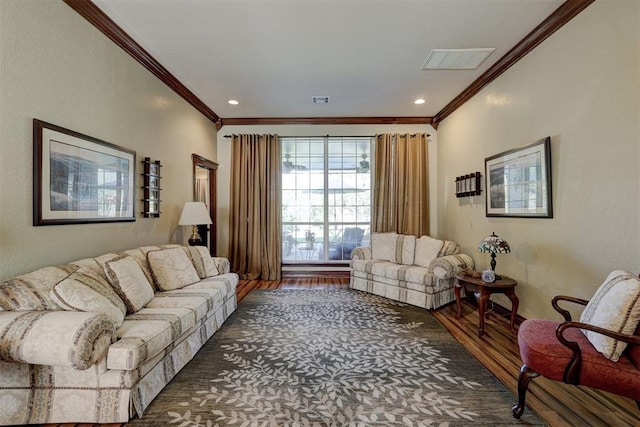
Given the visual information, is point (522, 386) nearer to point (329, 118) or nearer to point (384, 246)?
point (384, 246)

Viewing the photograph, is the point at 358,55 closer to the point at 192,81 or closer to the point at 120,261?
the point at 192,81

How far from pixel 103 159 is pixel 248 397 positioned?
2.43 meters

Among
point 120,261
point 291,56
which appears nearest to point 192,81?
point 291,56

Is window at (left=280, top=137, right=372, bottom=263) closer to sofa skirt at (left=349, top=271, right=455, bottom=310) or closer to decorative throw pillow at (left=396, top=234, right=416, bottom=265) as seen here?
decorative throw pillow at (left=396, top=234, right=416, bottom=265)

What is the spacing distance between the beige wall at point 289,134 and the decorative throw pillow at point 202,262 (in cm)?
200

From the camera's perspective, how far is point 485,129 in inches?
150

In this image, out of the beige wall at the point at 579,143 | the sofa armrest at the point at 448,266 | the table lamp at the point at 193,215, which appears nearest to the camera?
the beige wall at the point at 579,143

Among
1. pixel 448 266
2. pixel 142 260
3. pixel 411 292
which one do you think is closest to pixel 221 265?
pixel 142 260

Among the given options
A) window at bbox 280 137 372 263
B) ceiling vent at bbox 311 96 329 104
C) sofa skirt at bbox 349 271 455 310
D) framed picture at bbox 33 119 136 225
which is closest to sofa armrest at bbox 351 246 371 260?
sofa skirt at bbox 349 271 455 310

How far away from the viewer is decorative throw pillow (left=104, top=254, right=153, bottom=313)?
7.42 feet

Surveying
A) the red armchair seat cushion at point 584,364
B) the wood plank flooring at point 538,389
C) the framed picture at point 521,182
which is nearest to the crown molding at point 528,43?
the framed picture at point 521,182

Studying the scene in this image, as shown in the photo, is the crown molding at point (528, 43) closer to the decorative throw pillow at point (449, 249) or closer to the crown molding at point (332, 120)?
the crown molding at point (332, 120)

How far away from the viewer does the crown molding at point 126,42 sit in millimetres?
2402

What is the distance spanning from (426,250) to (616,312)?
2.64m
